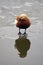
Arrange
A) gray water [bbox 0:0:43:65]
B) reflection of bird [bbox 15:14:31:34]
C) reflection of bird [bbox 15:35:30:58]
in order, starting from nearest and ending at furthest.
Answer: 1. gray water [bbox 0:0:43:65]
2. reflection of bird [bbox 15:35:30:58]
3. reflection of bird [bbox 15:14:31:34]

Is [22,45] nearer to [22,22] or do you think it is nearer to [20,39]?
[20,39]

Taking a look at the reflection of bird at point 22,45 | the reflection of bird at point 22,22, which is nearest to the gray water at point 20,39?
the reflection of bird at point 22,45

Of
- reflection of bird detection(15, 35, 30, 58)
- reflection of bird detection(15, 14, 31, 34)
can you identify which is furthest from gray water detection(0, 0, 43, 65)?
reflection of bird detection(15, 14, 31, 34)

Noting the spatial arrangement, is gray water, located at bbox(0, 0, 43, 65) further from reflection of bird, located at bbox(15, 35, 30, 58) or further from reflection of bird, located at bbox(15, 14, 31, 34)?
reflection of bird, located at bbox(15, 14, 31, 34)

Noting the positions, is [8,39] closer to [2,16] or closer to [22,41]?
[22,41]

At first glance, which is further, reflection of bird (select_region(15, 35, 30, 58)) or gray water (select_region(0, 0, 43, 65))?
reflection of bird (select_region(15, 35, 30, 58))

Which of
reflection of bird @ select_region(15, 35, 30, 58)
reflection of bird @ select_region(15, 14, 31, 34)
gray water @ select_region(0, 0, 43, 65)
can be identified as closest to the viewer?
gray water @ select_region(0, 0, 43, 65)

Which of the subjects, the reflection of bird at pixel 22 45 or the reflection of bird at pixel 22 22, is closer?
the reflection of bird at pixel 22 45

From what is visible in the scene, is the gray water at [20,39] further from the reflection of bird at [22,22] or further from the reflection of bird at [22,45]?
the reflection of bird at [22,22]

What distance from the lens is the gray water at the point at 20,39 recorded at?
20.2ft

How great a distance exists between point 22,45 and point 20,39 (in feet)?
1.32

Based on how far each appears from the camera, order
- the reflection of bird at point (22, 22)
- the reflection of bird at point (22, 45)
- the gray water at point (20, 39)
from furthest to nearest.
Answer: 1. the reflection of bird at point (22, 22)
2. the reflection of bird at point (22, 45)
3. the gray water at point (20, 39)

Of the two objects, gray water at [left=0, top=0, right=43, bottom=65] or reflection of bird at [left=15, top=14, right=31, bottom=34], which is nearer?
gray water at [left=0, top=0, right=43, bottom=65]

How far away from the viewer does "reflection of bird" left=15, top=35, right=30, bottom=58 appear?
6.56 metres
